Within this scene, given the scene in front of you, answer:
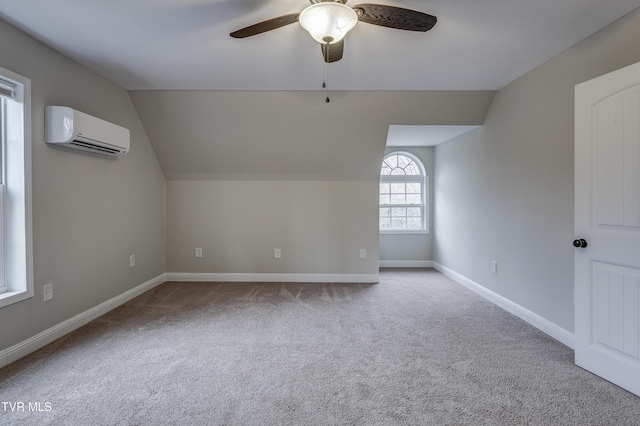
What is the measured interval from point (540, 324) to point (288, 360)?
2.24 meters

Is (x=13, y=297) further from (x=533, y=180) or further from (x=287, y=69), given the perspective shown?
(x=533, y=180)

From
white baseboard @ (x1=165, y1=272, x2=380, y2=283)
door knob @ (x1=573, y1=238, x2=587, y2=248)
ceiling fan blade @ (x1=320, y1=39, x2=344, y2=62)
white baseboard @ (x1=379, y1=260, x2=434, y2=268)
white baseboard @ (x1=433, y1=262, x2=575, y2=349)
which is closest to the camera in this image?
ceiling fan blade @ (x1=320, y1=39, x2=344, y2=62)

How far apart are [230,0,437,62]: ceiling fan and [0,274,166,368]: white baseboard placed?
265cm

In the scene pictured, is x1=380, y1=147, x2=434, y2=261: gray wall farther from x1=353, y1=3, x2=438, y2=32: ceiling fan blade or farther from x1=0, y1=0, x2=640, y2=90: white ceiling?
x1=353, y1=3, x2=438, y2=32: ceiling fan blade

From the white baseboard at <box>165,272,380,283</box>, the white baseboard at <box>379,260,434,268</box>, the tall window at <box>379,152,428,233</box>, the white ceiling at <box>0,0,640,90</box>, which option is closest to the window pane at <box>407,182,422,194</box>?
the tall window at <box>379,152,428,233</box>

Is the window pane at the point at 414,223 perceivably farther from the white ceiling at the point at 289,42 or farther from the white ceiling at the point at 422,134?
the white ceiling at the point at 289,42

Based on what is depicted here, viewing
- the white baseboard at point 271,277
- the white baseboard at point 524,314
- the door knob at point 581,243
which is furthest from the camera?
the white baseboard at point 271,277

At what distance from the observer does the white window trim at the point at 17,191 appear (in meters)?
2.15

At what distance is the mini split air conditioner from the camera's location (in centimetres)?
233

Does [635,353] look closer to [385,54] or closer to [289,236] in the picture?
[385,54]

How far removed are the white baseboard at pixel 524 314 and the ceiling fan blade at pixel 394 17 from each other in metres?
2.54

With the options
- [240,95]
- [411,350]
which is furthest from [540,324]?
[240,95]

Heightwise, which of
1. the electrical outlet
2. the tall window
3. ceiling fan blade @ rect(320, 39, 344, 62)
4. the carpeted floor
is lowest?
the carpeted floor

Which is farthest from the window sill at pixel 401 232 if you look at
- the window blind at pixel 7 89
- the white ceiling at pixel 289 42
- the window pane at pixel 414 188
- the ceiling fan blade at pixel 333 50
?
the window blind at pixel 7 89
